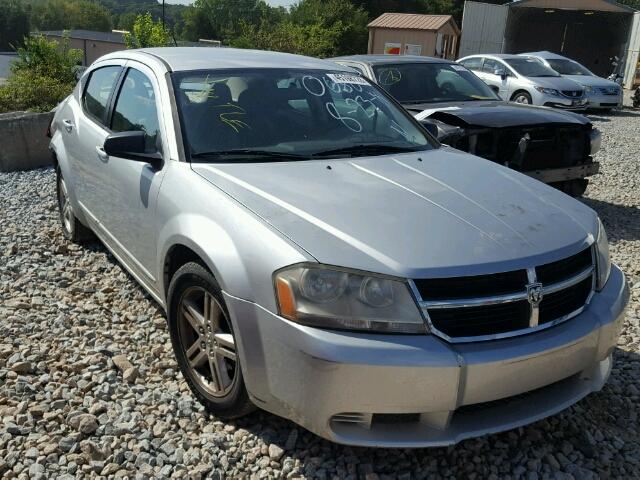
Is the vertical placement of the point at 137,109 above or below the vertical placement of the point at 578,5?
below

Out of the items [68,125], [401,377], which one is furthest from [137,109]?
[401,377]

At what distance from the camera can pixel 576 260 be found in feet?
8.78

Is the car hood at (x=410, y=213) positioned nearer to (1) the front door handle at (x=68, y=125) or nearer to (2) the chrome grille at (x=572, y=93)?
(1) the front door handle at (x=68, y=125)

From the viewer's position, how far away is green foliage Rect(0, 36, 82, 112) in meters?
11.2

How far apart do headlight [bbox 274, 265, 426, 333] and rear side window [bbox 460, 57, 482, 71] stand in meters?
15.6

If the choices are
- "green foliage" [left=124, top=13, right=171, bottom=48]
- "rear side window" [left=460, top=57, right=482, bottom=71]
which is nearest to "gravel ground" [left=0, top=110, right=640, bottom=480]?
"green foliage" [left=124, top=13, right=171, bottom=48]

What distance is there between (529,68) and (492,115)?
11335mm

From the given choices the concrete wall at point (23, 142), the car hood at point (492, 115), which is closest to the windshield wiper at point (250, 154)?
the car hood at point (492, 115)

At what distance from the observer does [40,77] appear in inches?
455

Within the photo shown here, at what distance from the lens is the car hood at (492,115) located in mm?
6004

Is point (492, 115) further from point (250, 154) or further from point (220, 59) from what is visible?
point (250, 154)

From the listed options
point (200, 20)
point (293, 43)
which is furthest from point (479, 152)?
point (200, 20)

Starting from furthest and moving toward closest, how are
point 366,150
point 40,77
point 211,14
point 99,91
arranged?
point 211,14, point 40,77, point 99,91, point 366,150

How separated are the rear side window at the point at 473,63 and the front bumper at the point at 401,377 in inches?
602
